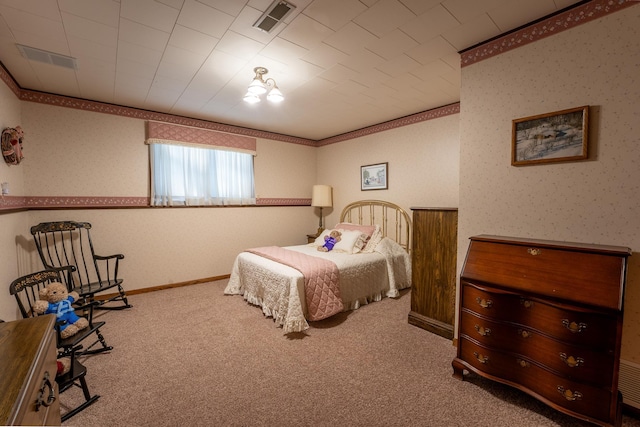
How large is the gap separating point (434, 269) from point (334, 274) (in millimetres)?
1044

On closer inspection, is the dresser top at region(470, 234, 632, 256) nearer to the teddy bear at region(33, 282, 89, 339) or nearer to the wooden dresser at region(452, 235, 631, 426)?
the wooden dresser at region(452, 235, 631, 426)

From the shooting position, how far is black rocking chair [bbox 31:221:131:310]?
3.12 m

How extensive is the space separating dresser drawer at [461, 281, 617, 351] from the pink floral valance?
3.96 meters

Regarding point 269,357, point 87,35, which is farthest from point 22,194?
point 269,357

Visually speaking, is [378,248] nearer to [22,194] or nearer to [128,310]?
[128,310]

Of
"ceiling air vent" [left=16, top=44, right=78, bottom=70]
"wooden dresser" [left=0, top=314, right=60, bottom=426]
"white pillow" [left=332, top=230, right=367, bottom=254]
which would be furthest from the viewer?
"white pillow" [left=332, top=230, right=367, bottom=254]

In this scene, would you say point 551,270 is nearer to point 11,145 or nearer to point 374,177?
point 374,177

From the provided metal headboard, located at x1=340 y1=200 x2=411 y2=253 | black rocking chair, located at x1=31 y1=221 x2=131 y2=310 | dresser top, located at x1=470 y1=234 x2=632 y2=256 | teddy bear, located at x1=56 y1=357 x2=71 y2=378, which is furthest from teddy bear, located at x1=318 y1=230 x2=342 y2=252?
teddy bear, located at x1=56 y1=357 x2=71 y2=378

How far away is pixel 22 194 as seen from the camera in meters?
3.02

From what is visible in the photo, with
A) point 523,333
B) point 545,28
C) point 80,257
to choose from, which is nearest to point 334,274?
point 523,333

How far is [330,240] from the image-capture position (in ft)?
13.3

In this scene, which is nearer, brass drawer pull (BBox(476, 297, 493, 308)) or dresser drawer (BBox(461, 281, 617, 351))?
dresser drawer (BBox(461, 281, 617, 351))

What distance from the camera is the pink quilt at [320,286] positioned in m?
2.79

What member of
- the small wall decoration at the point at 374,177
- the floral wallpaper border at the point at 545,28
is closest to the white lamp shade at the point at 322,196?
the small wall decoration at the point at 374,177
